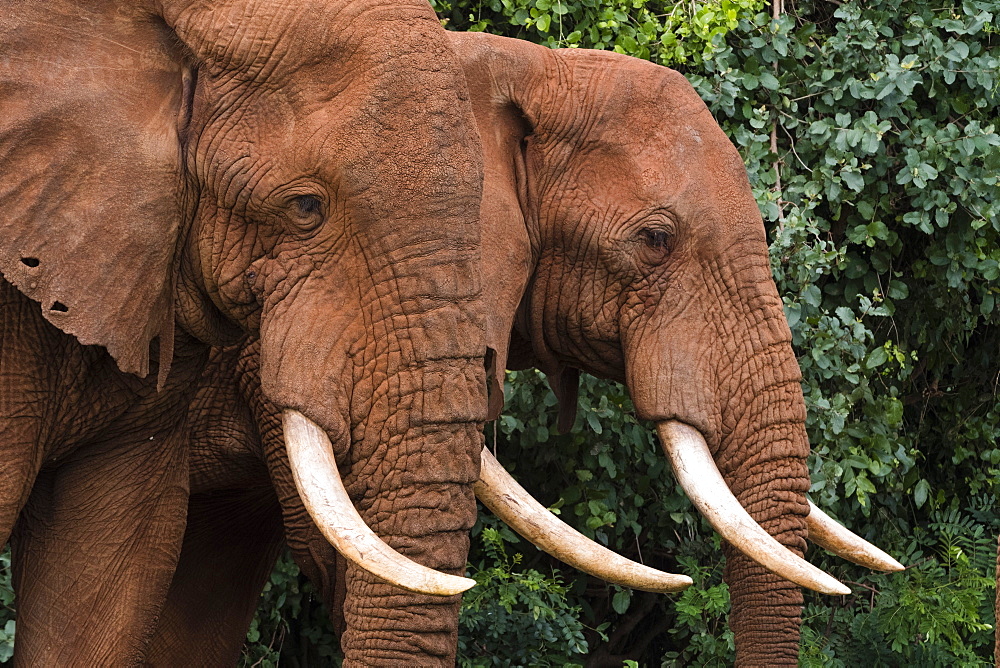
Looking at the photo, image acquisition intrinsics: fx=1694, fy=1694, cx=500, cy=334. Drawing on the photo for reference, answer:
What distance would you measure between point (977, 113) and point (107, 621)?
403 cm

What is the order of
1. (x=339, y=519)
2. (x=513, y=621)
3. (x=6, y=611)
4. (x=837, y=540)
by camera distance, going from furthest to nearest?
(x=513, y=621) → (x=6, y=611) → (x=837, y=540) → (x=339, y=519)

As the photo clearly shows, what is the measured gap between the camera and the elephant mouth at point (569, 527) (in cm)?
315

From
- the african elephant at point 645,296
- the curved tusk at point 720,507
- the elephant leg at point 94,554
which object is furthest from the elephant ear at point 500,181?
the elephant leg at point 94,554

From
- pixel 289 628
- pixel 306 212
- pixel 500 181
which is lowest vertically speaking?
pixel 289 628

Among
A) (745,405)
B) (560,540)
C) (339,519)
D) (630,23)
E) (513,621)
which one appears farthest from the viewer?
(630,23)

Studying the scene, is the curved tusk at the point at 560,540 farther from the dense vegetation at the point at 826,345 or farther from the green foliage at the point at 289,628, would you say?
the green foliage at the point at 289,628

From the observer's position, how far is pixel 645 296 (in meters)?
4.53

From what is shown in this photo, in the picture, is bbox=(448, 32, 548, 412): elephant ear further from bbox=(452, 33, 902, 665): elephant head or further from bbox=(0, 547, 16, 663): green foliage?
bbox=(0, 547, 16, 663): green foliage

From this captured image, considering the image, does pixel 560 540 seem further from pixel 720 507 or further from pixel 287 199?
pixel 287 199

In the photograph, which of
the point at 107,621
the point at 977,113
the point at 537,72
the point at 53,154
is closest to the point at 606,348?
the point at 537,72

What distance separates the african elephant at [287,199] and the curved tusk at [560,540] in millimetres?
761

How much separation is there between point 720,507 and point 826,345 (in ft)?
5.57

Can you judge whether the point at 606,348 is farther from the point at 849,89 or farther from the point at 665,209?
the point at 849,89

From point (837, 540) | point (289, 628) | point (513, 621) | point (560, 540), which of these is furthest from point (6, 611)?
point (837, 540)
